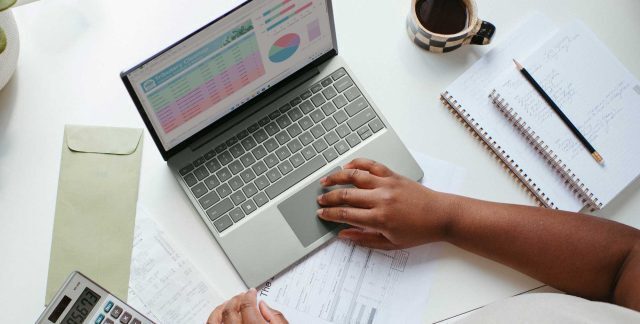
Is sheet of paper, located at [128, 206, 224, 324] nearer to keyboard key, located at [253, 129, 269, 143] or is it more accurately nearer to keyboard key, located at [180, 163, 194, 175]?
keyboard key, located at [180, 163, 194, 175]

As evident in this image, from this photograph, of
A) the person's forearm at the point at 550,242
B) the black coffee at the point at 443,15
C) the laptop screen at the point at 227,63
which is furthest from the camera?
the black coffee at the point at 443,15

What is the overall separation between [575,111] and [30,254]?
0.87m

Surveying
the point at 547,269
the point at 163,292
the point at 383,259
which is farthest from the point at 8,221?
the point at 547,269

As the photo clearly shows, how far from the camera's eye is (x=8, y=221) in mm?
939

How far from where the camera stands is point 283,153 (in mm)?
973

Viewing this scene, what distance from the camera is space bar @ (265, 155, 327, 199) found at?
0.96m

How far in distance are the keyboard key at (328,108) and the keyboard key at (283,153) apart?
0.09 metres

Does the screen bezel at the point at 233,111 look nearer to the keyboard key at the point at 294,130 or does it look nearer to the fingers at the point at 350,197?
the keyboard key at the point at 294,130

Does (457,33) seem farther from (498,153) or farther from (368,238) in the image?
(368,238)

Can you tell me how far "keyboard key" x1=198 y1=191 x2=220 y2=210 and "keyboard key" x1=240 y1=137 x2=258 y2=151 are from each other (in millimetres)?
85


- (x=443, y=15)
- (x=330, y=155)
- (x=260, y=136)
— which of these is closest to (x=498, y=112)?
(x=443, y=15)

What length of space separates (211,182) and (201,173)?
20 mm

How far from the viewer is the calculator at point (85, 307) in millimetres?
821

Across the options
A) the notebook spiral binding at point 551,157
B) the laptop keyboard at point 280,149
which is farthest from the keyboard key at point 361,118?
the notebook spiral binding at point 551,157
